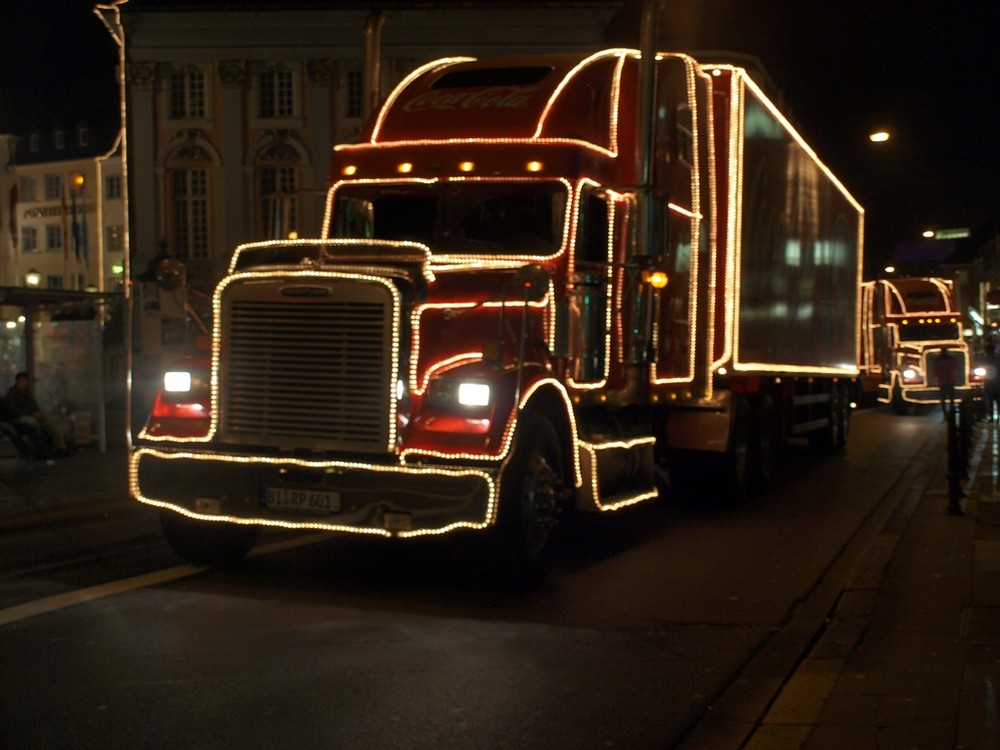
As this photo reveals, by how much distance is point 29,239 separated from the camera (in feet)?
297

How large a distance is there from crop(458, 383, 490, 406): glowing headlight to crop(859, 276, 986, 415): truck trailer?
30568mm

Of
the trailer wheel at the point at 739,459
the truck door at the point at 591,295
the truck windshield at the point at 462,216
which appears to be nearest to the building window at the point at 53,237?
the trailer wheel at the point at 739,459

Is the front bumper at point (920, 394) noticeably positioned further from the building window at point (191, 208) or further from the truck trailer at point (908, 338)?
the building window at point (191, 208)

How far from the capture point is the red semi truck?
358 inches

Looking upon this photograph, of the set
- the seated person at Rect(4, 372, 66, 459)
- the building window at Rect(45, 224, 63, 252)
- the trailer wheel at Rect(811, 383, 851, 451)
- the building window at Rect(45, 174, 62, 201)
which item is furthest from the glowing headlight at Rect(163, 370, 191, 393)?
the building window at Rect(45, 174, 62, 201)

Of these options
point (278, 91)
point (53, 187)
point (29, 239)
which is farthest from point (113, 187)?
point (278, 91)

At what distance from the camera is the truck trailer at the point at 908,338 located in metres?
38.7

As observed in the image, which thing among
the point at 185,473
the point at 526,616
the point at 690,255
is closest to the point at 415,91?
the point at 690,255

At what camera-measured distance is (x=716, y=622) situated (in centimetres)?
883

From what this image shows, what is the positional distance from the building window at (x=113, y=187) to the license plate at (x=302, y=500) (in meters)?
75.6

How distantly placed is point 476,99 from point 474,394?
130 inches

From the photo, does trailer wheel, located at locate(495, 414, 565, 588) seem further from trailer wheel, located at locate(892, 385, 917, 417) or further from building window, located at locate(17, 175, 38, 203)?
building window, located at locate(17, 175, 38, 203)

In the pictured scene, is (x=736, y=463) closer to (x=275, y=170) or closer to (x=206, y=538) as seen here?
(x=206, y=538)

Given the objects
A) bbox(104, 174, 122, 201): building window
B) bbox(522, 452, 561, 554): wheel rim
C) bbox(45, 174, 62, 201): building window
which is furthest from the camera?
bbox(45, 174, 62, 201): building window
